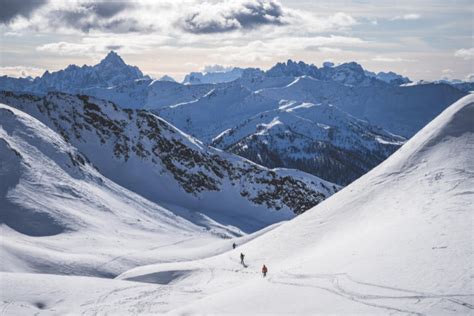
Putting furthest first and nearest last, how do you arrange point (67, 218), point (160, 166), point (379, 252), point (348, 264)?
1. point (160, 166)
2. point (67, 218)
3. point (379, 252)
4. point (348, 264)

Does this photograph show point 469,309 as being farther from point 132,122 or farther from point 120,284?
point 132,122

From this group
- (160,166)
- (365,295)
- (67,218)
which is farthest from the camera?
(160,166)

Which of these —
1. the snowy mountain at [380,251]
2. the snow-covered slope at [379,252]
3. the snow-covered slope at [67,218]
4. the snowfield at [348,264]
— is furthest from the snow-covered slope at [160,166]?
the snow-covered slope at [379,252]

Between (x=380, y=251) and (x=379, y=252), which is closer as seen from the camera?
(x=379, y=252)

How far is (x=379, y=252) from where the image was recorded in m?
36.5

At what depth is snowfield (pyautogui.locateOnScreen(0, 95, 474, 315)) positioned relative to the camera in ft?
101

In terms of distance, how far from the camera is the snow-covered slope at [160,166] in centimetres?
12188

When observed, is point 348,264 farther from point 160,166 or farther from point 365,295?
point 160,166

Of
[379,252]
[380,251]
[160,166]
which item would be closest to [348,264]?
[379,252]

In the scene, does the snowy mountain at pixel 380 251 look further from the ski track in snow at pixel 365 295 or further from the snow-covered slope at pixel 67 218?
the snow-covered slope at pixel 67 218

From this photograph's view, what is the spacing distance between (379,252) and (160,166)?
99085 mm

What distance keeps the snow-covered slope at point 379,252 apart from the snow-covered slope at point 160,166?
208 feet

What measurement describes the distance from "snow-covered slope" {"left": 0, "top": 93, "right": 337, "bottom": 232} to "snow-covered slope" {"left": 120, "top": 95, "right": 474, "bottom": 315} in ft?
208

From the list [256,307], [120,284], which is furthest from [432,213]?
[120,284]
